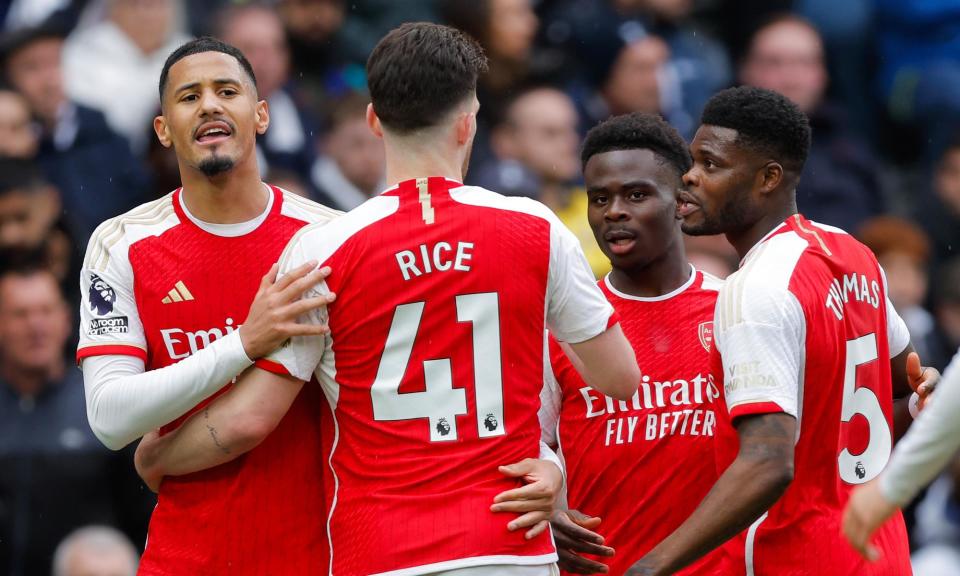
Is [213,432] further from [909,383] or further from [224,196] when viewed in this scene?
[909,383]

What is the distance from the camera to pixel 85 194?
29.8ft

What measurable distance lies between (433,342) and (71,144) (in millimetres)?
5490

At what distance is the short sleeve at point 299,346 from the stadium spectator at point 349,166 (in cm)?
499

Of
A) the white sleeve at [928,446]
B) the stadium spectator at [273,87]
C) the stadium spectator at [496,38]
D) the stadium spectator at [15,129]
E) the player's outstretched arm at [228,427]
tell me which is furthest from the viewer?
the stadium spectator at [496,38]

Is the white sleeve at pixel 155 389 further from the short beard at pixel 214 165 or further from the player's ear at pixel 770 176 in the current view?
the player's ear at pixel 770 176

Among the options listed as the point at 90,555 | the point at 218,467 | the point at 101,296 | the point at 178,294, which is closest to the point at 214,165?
the point at 178,294

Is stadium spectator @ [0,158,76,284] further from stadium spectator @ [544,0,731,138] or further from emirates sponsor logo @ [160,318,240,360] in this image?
emirates sponsor logo @ [160,318,240,360]

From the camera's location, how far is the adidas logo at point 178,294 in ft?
16.2

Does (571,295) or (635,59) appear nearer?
(571,295)

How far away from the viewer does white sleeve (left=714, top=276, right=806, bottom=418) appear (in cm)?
447

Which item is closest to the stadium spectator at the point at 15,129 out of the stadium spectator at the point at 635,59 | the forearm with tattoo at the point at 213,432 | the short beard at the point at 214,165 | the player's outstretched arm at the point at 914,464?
the stadium spectator at the point at 635,59

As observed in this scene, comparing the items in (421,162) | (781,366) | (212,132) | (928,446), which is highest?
(212,132)

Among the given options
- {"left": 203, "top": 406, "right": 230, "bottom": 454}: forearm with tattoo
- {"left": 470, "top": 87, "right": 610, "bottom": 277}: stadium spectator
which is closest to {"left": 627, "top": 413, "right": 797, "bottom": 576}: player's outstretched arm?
{"left": 203, "top": 406, "right": 230, "bottom": 454}: forearm with tattoo

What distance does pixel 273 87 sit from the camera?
31.6 ft
